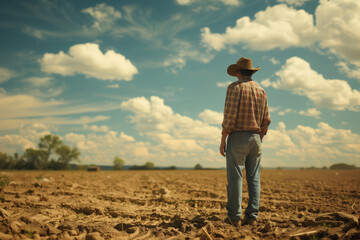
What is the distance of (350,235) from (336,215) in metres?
1.14

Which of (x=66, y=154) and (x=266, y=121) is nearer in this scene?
(x=266, y=121)

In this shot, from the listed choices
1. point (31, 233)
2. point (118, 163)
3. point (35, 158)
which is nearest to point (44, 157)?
point (35, 158)

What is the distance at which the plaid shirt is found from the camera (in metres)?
3.78

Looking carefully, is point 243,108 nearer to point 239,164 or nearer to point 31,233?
point 239,164

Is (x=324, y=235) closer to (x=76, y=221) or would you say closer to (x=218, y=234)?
(x=218, y=234)

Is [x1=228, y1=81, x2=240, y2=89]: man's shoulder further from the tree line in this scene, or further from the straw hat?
the tree line

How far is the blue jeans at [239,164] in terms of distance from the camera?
3.74 meters

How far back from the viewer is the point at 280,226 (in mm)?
3756

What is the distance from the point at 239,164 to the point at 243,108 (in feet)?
3.04

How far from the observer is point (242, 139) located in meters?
3.77

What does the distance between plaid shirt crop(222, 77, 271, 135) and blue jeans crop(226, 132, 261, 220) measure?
0.15 metres

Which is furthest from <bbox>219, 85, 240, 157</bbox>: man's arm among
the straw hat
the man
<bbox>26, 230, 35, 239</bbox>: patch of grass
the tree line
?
the tree line

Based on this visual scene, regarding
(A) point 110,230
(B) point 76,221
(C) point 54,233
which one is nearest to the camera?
(C) point 54,233

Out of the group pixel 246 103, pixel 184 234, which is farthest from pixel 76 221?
pixel 246 103
